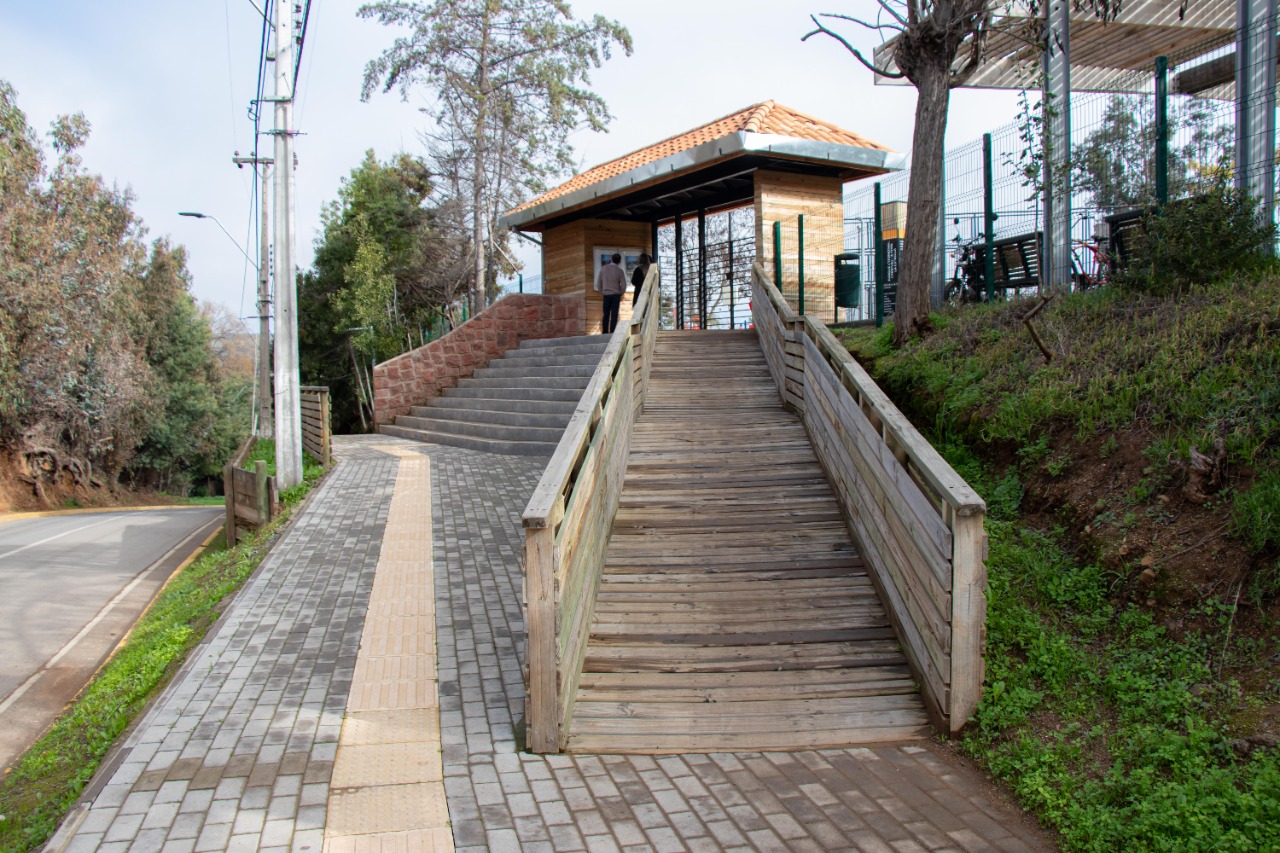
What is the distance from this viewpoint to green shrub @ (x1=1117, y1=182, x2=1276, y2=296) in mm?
6871

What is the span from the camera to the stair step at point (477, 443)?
45.8ft

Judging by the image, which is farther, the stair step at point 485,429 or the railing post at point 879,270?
the stair step at point 485,429

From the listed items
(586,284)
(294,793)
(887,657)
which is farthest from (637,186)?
(294,793)

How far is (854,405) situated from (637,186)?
37.5 feet

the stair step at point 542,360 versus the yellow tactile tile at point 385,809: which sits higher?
the stair step at point 542,360

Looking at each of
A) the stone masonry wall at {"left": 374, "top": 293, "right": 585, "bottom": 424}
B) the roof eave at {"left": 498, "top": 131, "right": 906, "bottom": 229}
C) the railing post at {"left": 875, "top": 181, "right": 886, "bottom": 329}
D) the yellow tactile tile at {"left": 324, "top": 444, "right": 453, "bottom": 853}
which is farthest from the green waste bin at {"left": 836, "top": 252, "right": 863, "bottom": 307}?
the yellow tactile tile at {"left": 324, "top": 444, "right": 453, "bottom": 853}

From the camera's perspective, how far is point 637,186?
16.6 metres

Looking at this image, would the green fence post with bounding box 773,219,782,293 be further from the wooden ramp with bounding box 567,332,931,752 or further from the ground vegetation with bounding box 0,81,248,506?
the ground vegetation with bounding box 0,81,248,506

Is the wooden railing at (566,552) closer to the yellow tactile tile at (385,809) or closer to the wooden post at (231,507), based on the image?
the yellow tactile tile at (385,809)

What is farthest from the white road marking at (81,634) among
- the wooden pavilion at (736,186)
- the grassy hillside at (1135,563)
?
the wooden pavilion at (736,186)

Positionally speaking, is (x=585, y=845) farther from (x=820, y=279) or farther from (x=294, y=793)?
(x=820, y=279)

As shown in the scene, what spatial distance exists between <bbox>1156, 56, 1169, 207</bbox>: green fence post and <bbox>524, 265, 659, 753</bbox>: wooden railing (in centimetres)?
537

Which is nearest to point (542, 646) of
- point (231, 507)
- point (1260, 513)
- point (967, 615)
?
point (967, 615)

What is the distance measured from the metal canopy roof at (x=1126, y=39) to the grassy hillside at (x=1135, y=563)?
7.07m
